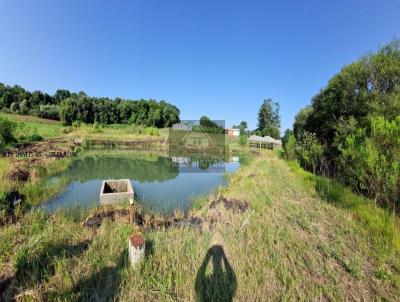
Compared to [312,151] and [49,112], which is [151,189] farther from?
[49,112]

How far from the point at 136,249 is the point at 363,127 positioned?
868cm

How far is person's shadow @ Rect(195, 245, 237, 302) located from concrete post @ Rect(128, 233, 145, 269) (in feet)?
2.49

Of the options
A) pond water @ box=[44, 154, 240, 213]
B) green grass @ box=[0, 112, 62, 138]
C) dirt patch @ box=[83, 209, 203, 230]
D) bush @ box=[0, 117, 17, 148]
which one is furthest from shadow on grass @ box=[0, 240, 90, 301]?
green grass @ box=[0, 112, 62, 138]

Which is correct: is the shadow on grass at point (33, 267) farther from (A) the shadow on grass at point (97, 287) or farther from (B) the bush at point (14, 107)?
(B) the bush at point (14, 107)

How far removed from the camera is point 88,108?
43.8m

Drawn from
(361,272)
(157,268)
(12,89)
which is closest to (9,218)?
(157,268)

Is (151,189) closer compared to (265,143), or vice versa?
(151,189)

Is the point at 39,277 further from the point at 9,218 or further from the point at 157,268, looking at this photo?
the point at 9,218

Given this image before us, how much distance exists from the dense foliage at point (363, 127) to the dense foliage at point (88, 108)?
4011 centimetres

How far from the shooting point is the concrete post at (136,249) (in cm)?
247

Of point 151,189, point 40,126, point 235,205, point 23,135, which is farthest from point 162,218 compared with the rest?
point 40,126

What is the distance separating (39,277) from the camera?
2469mm

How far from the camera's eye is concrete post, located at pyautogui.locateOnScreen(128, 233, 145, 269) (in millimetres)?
→ 2466

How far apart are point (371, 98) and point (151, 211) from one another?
1047 centimetres
